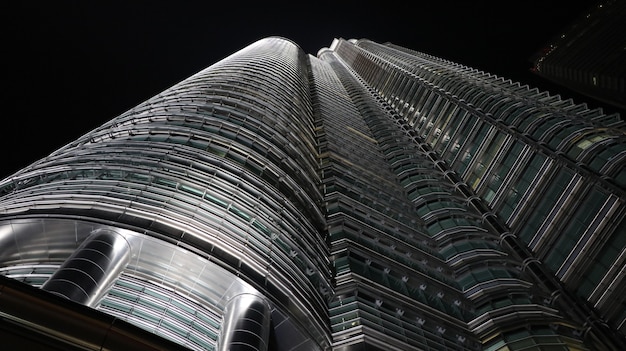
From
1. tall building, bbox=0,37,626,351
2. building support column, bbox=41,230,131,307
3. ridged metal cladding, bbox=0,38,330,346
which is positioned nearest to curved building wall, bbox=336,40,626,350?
tall building, bbox=0,37,626,351

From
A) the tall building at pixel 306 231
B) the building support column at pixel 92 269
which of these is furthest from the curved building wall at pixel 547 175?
the building support column at pixel 92 269

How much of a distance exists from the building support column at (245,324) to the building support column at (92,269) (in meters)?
4.02

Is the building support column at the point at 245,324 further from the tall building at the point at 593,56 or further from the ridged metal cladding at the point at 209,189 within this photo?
the tall building at the point at 593,56

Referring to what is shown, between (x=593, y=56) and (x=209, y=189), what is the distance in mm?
94313

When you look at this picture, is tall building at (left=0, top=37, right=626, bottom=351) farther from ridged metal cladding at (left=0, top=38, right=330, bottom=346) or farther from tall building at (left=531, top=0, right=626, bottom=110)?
tall building at (left=531, top=0, right=626, bottom=110)

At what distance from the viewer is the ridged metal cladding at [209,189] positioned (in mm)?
18828

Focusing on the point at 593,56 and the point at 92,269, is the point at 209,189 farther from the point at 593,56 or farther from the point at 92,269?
the point at 593,56

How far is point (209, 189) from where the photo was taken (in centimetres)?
2212

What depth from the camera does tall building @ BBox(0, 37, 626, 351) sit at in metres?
17.5

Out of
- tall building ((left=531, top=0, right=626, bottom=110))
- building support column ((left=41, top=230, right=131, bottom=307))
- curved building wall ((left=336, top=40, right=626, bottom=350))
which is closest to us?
building support column ((left=41, top=230, right=131, bottom=307))

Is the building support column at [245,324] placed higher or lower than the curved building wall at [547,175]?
lower

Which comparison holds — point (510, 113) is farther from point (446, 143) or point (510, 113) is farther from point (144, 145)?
point (144, 145)

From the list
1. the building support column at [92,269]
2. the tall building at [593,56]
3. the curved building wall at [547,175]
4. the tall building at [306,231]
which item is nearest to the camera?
the building support column at [92,269]

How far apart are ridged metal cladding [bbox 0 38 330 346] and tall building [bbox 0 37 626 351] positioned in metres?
0.10
